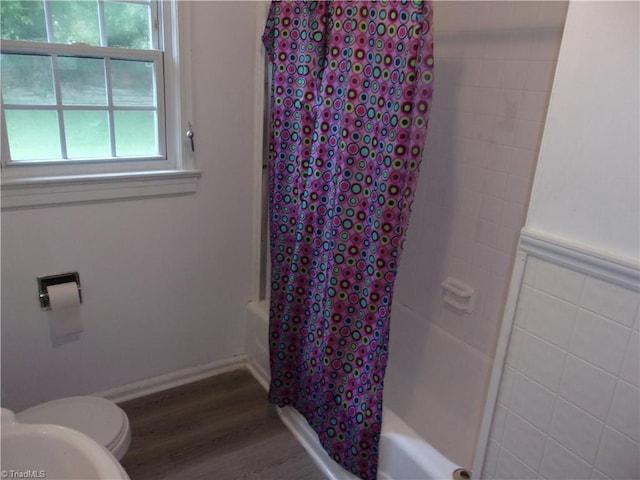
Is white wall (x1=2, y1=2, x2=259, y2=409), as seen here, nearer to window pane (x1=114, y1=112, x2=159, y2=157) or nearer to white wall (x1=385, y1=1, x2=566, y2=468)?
window pane (x1=114, y1=112, x2=159, y2=157)

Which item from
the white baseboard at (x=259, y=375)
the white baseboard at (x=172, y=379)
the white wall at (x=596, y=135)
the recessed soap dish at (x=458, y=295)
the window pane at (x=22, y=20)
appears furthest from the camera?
the white baseboard at (x=259, y=375)

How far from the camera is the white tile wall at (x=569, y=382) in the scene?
0.94 m

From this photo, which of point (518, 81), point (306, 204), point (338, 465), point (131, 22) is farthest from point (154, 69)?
point (338, 465)

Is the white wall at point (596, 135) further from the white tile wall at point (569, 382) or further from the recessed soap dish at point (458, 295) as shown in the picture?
the recessed soap dish at point (458, 295)

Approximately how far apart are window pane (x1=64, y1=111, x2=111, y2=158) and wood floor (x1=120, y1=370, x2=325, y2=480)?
44.9 inches

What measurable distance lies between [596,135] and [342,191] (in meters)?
0.76

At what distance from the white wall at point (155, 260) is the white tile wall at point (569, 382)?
144 cm

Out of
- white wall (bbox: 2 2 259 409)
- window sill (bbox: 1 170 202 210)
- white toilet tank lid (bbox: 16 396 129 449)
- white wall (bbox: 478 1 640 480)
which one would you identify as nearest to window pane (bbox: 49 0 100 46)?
white wall (bbox: 2 2 259 409)

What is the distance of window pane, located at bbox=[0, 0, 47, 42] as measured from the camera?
157 centimetres

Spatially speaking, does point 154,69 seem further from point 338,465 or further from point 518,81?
point 338,465

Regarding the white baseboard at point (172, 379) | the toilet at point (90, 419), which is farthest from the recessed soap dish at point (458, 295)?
the toilet at point (90, 419)

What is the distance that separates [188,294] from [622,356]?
69.2 inches

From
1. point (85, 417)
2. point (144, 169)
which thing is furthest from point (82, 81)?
point (85, 417)

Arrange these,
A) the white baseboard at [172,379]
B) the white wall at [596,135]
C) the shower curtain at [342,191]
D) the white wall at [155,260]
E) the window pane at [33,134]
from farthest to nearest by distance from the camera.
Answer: the white baseboard at [172,379]
the white wall at [155,260]
the window pane at [33,134]
the shower curtain at [342,191]
the white wall at [596,135]
